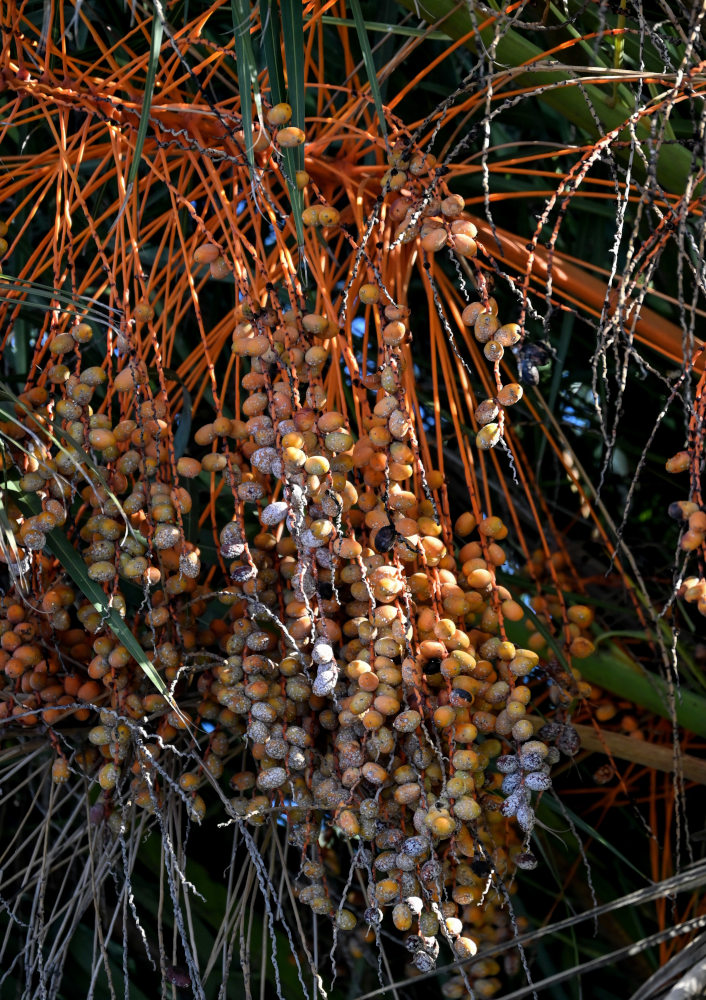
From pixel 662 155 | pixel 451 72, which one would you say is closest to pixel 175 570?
pixel 662 155

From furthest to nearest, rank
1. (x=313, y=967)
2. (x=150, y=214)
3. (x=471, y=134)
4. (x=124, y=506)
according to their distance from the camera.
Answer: (x=150, y=214), (x=124, y=506), (x=313, y=967), (x=471, y=134)

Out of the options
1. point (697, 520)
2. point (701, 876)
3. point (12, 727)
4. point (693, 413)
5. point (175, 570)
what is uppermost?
point (693, 413)

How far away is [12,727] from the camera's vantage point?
1369 millimetres

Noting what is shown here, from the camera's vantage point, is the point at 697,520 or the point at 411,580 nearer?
the point at 697,520

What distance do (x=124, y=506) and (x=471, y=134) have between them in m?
0.54

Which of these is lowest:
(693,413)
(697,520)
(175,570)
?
(175,570)

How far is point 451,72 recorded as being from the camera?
6.64ft

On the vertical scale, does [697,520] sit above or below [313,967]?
above

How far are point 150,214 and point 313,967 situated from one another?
1366 mm

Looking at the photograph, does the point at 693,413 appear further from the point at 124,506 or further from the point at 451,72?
the point at 451,72

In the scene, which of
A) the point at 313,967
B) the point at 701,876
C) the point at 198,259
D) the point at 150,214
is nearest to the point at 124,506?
the point at 198,259

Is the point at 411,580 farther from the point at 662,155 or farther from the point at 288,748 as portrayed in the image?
the point at 662,155

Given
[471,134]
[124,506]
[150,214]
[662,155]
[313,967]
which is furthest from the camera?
[150,214]

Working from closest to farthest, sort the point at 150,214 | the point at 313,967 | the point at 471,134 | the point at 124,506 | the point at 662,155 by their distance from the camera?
the point at 471,134 → the point at 313,967 → the point at 124,506 → the point at 662,155 → the point at 150,214
